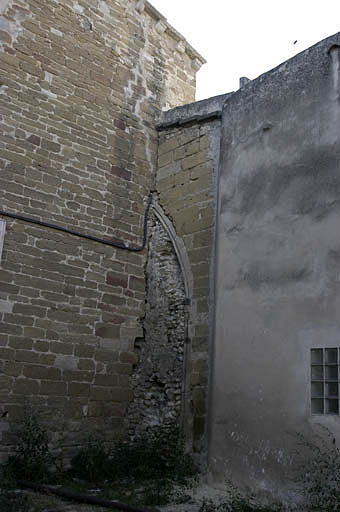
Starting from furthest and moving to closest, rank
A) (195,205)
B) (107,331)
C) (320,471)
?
1. (195,205)
2. (107,331)
3. (320,471)

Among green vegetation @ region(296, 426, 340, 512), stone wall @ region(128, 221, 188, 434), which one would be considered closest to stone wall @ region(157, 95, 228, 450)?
stone wall @ region(128, 221, 188, 434)

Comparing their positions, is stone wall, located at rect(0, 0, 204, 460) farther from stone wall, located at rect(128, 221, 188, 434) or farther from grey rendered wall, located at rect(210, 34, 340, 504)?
grey rendered wall, located at rect(210, 34, 340, 504)

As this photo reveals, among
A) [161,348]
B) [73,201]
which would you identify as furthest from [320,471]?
[73,201]

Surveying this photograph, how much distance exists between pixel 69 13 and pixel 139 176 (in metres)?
2.33

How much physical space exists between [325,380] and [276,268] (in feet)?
4.10

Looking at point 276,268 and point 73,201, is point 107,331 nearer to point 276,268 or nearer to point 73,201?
point 73,201

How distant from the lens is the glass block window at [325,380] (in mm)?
4863

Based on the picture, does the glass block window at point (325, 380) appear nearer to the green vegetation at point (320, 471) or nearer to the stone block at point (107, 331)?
the green vegetation at point (320, 471)

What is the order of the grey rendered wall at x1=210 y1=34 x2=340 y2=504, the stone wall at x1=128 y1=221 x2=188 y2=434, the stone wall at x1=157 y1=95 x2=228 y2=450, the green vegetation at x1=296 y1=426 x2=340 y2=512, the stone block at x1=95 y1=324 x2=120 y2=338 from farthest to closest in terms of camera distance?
the stone block at x1=95 y1=324 x2=120 y2=338
the stone wall at x1=128 y1=221 x2=188 y2=434
the stone wall at x1=157 y1=95 x2=228 y2=450
the grey rendered wall at x1=210 y1=34 x2=340 y2=504
the green vegetation at x1=296 y1=426 x2=340 y2=512

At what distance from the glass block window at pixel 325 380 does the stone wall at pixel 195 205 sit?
59.5 inches

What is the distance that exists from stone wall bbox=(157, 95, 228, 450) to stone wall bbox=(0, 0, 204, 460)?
0.35m

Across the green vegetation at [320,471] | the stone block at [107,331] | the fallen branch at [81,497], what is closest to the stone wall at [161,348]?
the stone block at [107,331]

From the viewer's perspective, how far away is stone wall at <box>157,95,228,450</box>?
6.32 meters

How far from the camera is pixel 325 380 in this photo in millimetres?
4961
